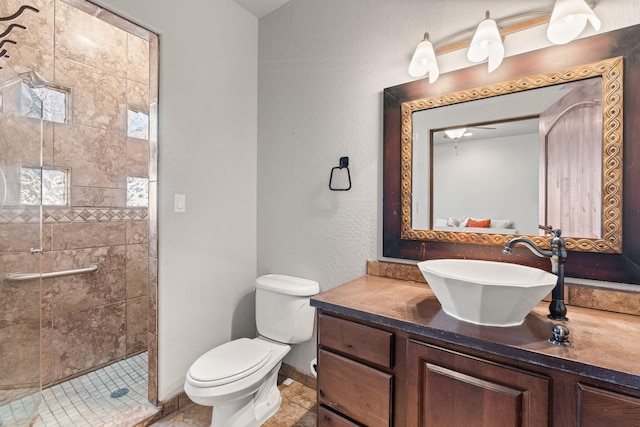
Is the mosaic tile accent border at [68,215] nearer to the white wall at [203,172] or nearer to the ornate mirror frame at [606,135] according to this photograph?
the white wall at [203,172]

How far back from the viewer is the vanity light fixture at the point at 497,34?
1.05 metres

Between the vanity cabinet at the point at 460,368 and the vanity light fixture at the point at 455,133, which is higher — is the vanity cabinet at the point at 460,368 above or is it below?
below

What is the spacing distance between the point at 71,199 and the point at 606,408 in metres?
2.82

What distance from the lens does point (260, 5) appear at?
2086 millimetres

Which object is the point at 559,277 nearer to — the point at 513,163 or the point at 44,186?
the point at 513,163

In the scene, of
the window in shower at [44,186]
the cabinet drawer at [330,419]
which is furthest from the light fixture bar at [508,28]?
the window in shower at [44,186]

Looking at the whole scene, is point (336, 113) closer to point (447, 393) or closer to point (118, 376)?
point (447, 393)

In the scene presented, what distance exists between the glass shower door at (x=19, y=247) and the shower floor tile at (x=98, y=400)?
0.13 metres

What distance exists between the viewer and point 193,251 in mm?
1844

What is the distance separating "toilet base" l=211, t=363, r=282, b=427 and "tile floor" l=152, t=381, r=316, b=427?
51 millimetres

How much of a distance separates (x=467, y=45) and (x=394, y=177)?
685mm

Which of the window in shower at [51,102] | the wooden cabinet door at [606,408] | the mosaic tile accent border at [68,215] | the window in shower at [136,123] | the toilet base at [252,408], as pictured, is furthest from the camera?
the window in shower at [136,123]

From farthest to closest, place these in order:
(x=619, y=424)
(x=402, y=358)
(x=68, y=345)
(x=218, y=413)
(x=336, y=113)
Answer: (x=68, y=345)
(x=336, y=113)
(x=218, y=413)
(x=402, y=358)
(x=619, y=424)

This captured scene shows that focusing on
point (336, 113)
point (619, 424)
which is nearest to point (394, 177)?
point (336, 113)
